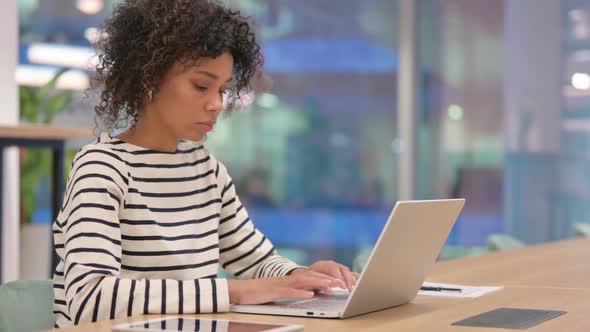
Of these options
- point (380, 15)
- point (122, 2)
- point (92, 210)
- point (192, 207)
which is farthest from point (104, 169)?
point (380, 15)

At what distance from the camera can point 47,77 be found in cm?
611

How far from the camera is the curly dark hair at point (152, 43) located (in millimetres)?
1760

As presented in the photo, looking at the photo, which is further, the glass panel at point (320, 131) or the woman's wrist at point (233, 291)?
the glass panel at point (320, 131)

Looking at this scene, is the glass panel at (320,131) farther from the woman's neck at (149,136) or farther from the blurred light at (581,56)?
the woman's neck at (149,136)

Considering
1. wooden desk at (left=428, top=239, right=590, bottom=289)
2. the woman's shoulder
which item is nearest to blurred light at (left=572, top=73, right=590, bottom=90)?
wooden desk at (left=428, top=239, right=590, bottom=289)

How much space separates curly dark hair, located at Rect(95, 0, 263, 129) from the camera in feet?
5.77

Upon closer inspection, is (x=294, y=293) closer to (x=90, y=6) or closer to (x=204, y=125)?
(x=204, y=125)

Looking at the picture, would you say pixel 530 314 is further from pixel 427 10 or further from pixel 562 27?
pixel 427 10

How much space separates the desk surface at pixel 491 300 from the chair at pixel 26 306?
1.06 feet

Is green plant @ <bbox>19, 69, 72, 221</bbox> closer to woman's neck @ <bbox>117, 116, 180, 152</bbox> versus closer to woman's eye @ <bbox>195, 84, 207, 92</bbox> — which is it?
woman's neck @ <bbox>117, 116, 180, 152</bbox>

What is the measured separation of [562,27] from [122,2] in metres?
4.69

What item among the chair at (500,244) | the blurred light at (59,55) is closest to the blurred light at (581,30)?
the chair at (500,244)

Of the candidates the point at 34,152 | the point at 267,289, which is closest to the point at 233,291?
the point at 267,289

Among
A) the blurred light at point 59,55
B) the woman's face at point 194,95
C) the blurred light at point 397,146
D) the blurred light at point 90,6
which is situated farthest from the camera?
the blurred light at point 397,146
